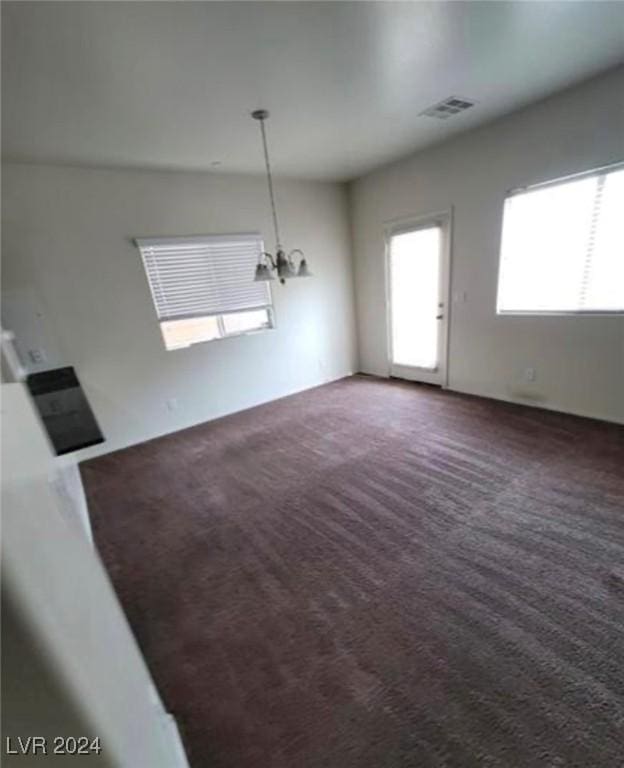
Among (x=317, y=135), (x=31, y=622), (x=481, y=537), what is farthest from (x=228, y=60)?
(x=481, y=537)

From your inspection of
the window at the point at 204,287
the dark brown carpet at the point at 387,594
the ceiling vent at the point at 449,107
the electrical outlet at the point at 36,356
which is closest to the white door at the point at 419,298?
the ceiling vent at the point at 449,107

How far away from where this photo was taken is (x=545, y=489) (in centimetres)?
243

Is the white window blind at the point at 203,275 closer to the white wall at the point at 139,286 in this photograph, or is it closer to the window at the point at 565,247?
the white wall at the point at 139,286

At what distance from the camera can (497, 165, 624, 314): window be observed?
9.52 feet

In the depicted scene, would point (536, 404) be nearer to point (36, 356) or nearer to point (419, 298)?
point (419, 298)

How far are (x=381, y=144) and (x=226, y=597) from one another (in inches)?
159

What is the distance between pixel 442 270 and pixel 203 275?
2.72 meters

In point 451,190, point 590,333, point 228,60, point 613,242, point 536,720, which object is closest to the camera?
point 536,720

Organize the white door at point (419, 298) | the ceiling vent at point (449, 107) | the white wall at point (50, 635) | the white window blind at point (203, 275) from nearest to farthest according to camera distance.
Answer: the white wall at point (50, 635)
the ceiling vent at point (449, 107)
the white window blind at point (203, 275)
the white door at point (419, 298)

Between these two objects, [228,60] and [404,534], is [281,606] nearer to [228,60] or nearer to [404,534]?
[404,534]

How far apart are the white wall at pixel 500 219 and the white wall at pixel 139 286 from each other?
118 cm

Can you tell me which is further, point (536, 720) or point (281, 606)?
point (281, 606)

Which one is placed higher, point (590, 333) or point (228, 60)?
point (228, 60)

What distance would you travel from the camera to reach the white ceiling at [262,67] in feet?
5.57
